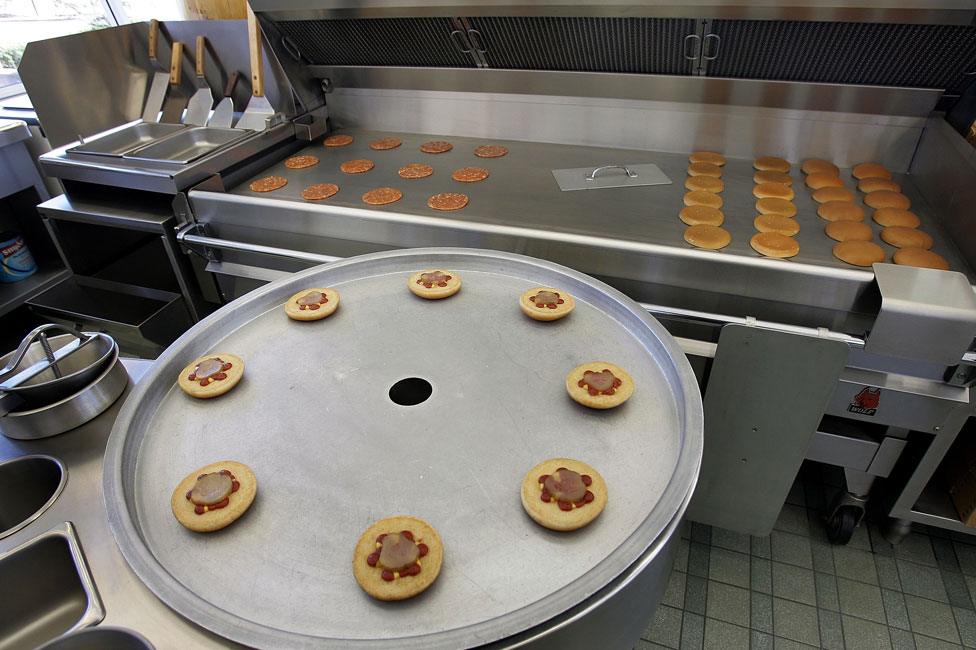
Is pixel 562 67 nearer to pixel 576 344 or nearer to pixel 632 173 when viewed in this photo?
pixel 632 173

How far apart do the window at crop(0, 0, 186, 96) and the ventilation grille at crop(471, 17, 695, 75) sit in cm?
253

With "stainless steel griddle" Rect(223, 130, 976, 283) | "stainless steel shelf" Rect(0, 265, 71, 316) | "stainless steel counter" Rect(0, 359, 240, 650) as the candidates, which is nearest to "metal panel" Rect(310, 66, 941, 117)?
"stainless steel griddle" Rect(223, 130, 976, 283)

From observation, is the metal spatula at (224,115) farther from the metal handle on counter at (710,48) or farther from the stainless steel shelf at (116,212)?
the metal handle on counter at (710,48)

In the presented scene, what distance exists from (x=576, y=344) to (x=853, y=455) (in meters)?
1.30

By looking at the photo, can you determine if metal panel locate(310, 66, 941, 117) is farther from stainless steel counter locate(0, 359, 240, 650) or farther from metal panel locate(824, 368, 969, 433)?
stainless steel counter locate(0, 359, 240, 650)

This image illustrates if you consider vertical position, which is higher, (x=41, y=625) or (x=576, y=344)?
(x=576, y=344)

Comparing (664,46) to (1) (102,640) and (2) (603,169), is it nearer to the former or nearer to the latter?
(2) (603,169)

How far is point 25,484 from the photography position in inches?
43.4

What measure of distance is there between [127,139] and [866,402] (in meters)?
3.31

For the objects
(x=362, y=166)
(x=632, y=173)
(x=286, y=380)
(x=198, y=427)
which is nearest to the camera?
(x=198, y=427)

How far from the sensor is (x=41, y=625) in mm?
1011

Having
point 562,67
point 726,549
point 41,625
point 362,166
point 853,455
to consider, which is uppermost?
point 562,67

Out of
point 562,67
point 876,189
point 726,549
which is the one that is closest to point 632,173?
point 562,67

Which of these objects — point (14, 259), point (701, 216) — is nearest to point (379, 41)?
point (701, 216)
